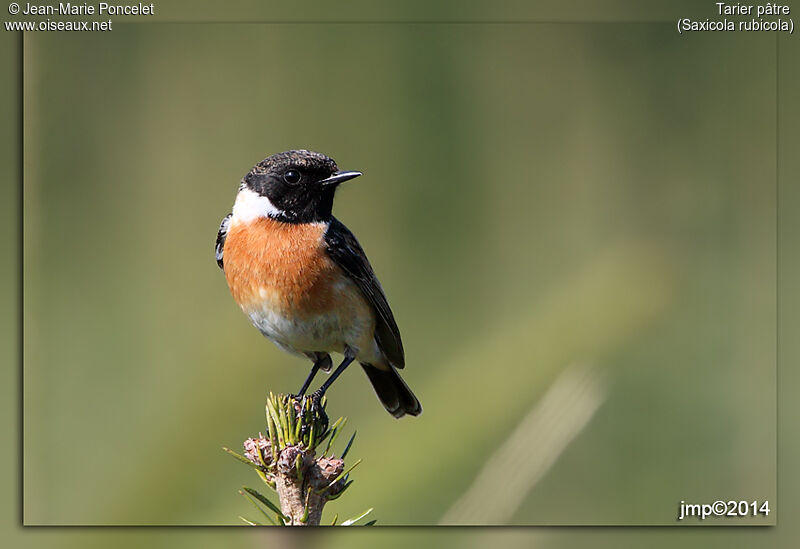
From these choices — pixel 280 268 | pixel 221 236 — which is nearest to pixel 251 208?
pixel 221 236

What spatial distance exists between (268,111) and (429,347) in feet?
3.72

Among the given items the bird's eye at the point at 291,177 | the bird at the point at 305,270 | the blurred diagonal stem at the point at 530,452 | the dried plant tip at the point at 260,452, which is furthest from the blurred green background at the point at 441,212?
the dried plant tip at the point at 260,452

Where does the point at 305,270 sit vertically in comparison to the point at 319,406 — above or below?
above

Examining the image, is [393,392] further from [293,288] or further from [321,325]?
[293,288]

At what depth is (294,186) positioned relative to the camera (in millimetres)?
3133

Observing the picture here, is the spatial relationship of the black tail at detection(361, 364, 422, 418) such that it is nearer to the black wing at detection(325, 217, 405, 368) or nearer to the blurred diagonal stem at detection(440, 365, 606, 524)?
the black wing at detection(325, 217, 405, 368)

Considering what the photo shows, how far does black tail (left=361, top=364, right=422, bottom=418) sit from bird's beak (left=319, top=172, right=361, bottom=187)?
0.75 m

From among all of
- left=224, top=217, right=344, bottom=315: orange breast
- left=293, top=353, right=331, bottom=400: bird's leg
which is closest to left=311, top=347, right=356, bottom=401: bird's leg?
left=293, top=353, right=331, bottom=400: bird's leg

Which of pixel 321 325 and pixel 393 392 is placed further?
pixel 393 392

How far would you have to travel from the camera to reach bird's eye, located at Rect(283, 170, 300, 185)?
3.11 meters

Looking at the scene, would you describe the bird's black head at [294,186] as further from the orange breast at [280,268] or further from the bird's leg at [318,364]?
the bird's leg at [318,364]

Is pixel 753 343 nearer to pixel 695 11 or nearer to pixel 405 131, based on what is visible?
pixel 695 11

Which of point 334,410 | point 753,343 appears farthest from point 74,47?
point 753,343

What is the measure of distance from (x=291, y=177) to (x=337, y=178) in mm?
171
